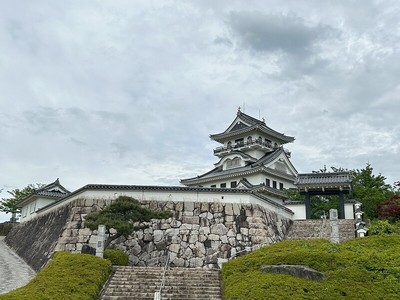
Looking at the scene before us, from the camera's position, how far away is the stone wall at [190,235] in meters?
22.2

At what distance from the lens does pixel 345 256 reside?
1486 centimetres

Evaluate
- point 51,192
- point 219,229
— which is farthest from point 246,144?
point 219,229

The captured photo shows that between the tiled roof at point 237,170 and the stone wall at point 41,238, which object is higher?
the tiled roof at point 237,170

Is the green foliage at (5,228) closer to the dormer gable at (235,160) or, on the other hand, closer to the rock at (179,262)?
the dormer gable at (235,160)

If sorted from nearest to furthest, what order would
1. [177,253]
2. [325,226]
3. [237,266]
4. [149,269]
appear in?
[237,266] → [149,269] → [177,253] → [325,226]

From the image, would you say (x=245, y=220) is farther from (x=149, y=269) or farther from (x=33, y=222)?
(x=33, y=222)

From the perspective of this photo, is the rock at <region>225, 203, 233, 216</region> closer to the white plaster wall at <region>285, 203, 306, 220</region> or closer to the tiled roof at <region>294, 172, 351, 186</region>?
the tiled roof at <region>294, 172, 351, 186</region>

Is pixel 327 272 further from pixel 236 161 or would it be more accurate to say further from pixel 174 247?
pixel 236 161

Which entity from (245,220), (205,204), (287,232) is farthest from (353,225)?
(205,204)

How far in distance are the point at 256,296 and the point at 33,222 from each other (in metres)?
25.5

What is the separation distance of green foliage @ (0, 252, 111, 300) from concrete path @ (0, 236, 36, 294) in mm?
2579

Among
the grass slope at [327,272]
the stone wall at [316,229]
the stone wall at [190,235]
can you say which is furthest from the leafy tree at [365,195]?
the grass slope at [327,272]

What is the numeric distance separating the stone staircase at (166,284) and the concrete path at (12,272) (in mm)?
4710

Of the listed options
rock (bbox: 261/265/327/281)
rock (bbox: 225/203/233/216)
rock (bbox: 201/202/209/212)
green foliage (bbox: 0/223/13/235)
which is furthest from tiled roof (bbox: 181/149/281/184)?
rock (bbox: 261/265/327/281)
